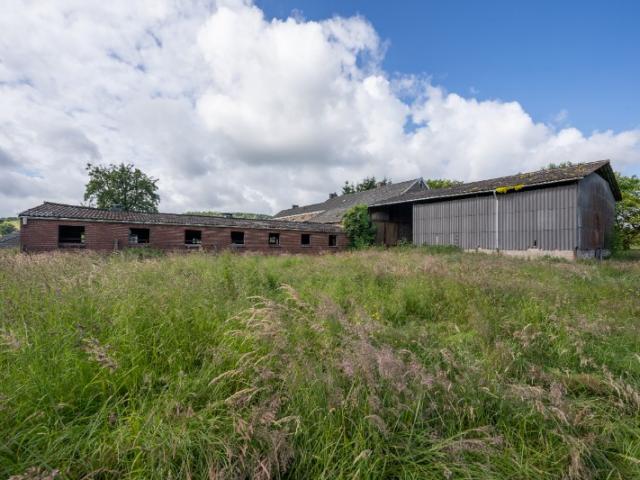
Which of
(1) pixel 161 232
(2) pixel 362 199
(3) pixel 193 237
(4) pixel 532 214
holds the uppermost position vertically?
(2) pixel 362 199

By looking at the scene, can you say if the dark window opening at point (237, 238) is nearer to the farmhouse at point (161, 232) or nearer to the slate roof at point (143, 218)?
the farmhouse at point (161, 232)

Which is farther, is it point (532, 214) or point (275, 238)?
point (275, 238)

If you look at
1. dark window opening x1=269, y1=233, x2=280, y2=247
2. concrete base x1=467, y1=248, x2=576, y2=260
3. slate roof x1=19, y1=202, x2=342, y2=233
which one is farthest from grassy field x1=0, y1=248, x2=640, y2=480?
dark window opening x1=269, y1=233, x2=280, y2=247

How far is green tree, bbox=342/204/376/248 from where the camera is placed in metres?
24.8

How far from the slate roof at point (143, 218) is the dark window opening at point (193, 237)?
0.91 m

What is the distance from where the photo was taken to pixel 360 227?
25.1 m

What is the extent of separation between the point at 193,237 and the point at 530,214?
72.8 feet

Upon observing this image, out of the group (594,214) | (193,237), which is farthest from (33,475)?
(594,214)

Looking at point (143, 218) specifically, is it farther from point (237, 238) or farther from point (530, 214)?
point (530, 214)

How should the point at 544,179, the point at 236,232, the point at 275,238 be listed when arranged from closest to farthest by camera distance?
the point at 544,179 → the point at 236,232 → the point at 275,238

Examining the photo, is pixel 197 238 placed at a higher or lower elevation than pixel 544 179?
lower

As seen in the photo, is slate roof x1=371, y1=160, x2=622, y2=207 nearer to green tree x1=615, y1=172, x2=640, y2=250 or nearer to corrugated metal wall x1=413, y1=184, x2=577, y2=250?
corrugated metal wall x1=413, y1=184, x2=577, y2=250

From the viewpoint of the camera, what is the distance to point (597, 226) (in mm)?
16438

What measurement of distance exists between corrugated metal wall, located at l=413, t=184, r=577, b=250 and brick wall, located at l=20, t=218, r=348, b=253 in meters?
8.44
